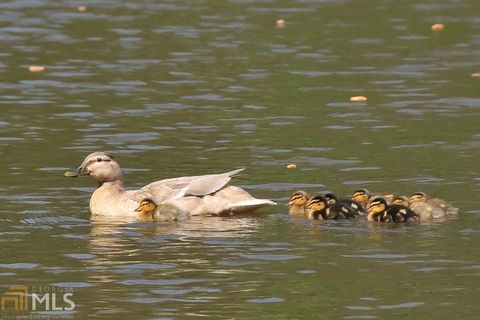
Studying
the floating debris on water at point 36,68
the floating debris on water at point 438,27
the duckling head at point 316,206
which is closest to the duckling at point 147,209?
the duckling head at point 316,206

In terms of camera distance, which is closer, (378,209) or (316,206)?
(378,209)

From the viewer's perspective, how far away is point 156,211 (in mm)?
13461

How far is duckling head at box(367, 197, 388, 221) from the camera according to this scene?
1276 centimetres

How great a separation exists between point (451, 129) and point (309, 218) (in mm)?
4306

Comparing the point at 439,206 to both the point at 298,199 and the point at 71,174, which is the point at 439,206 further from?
the point at 71,174

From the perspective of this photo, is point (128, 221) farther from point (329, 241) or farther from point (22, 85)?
point (22, 85)

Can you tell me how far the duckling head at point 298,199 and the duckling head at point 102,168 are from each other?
5.76ft

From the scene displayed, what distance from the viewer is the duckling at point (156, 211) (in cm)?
1342

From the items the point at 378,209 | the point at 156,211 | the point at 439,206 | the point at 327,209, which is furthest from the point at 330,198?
the point at 156,211

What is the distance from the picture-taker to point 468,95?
19156 millimetres

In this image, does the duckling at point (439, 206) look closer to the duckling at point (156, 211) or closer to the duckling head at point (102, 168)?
the duckling at point (156, 211)

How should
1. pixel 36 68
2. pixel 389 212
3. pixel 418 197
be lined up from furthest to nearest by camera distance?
pixel 36 68 < pixel 418 197 < pixel 389 212

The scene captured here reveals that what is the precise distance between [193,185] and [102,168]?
97cm

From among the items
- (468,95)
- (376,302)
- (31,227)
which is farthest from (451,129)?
(376,302)
